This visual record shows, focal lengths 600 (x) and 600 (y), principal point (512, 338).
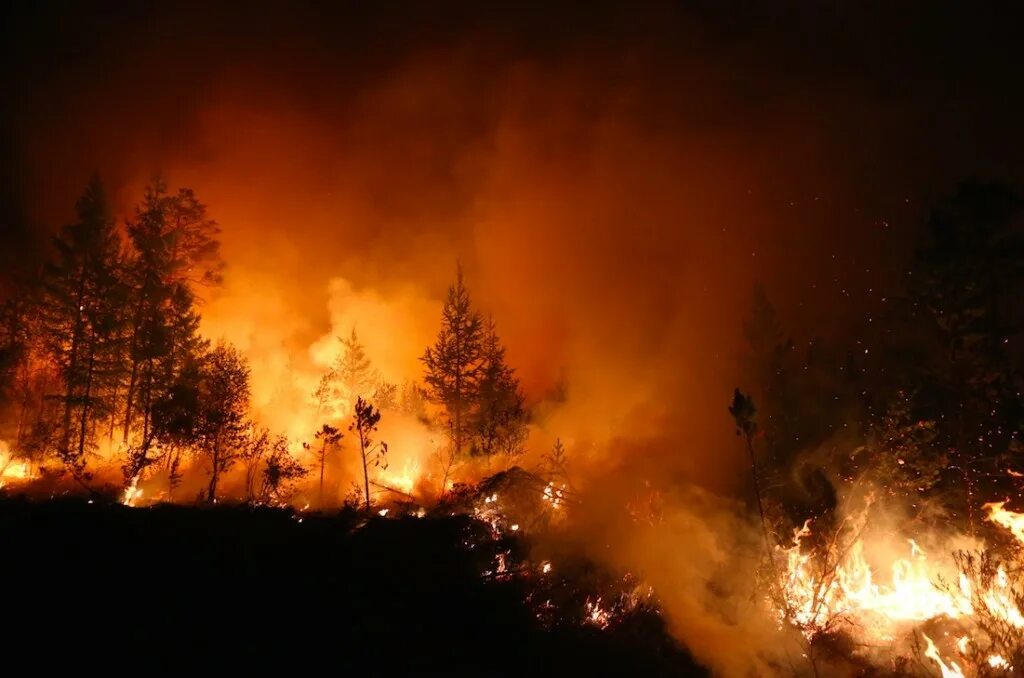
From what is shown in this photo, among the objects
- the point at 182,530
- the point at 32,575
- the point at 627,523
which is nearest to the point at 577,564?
the point at 627,523

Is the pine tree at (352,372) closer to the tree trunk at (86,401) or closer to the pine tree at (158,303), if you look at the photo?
the pine tree at (158,303)

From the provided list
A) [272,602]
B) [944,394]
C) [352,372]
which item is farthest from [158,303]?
[944,394]

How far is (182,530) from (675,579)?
1452cm

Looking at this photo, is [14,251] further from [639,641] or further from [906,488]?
[906,488]

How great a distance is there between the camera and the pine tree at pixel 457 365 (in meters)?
34.2

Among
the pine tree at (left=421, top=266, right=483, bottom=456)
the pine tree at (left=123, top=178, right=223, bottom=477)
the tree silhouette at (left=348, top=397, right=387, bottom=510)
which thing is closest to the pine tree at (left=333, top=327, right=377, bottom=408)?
the pine tree at (left=421, top=266, right=483, bottom=456)

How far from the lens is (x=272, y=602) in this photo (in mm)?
14258

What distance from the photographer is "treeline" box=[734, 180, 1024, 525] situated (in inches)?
848

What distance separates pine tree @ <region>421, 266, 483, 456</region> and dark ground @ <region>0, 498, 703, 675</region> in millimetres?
14995

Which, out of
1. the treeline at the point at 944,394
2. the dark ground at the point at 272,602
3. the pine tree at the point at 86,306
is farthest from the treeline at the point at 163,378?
the treeline at the point at 944,394

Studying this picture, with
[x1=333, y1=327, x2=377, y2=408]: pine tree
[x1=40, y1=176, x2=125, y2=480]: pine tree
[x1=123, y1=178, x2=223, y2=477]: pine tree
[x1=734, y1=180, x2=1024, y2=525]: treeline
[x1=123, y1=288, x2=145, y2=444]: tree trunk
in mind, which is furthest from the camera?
[x1=333, y1=327, x2=377, y2=408]: pine tree

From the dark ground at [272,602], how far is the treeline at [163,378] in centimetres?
517

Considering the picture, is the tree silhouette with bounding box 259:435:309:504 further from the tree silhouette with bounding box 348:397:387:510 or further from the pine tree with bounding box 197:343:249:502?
the tree silhouette with bounding box 348:397:387:510

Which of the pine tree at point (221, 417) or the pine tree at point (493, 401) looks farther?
the pine tree at point (493, 401)
